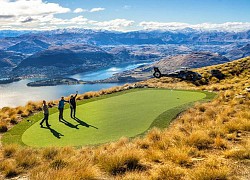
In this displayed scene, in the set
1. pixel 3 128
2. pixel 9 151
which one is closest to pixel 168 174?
pixel 9 151

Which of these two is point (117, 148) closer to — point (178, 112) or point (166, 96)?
point (178, 112)

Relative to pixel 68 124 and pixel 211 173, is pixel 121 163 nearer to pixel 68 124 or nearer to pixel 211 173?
pixel 211 173

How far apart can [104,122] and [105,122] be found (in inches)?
2.6

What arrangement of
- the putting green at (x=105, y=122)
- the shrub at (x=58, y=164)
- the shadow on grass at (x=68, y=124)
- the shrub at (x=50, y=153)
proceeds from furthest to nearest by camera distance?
1. the shadow on grass at (x=68, y=124)
2. the putting green at (x=105, y=122)
3. the shrub at (x=50, y=153)
4. the shrub at (x=58, y=164)

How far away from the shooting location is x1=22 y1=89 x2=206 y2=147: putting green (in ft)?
50.1

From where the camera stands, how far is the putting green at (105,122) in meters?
15.3

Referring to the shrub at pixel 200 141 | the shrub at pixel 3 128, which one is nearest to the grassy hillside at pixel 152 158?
the shrub at pixel 200 141

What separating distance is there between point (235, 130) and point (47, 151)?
342 inches

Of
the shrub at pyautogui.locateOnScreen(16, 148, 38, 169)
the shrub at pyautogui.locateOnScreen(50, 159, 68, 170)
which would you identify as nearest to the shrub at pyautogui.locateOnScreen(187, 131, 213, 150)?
the shrub at pyautogui.locateOnScreen(50, 159, 68, 170)

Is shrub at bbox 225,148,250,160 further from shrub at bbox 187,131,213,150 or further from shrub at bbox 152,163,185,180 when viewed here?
shrub at bbox 152,163,185,180

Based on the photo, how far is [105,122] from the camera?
706 inches

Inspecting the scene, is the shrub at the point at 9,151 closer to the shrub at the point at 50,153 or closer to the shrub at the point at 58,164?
the shrub at the point at 50,153

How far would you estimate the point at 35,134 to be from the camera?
16.9 m

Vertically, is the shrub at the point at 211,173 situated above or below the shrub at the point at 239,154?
above
